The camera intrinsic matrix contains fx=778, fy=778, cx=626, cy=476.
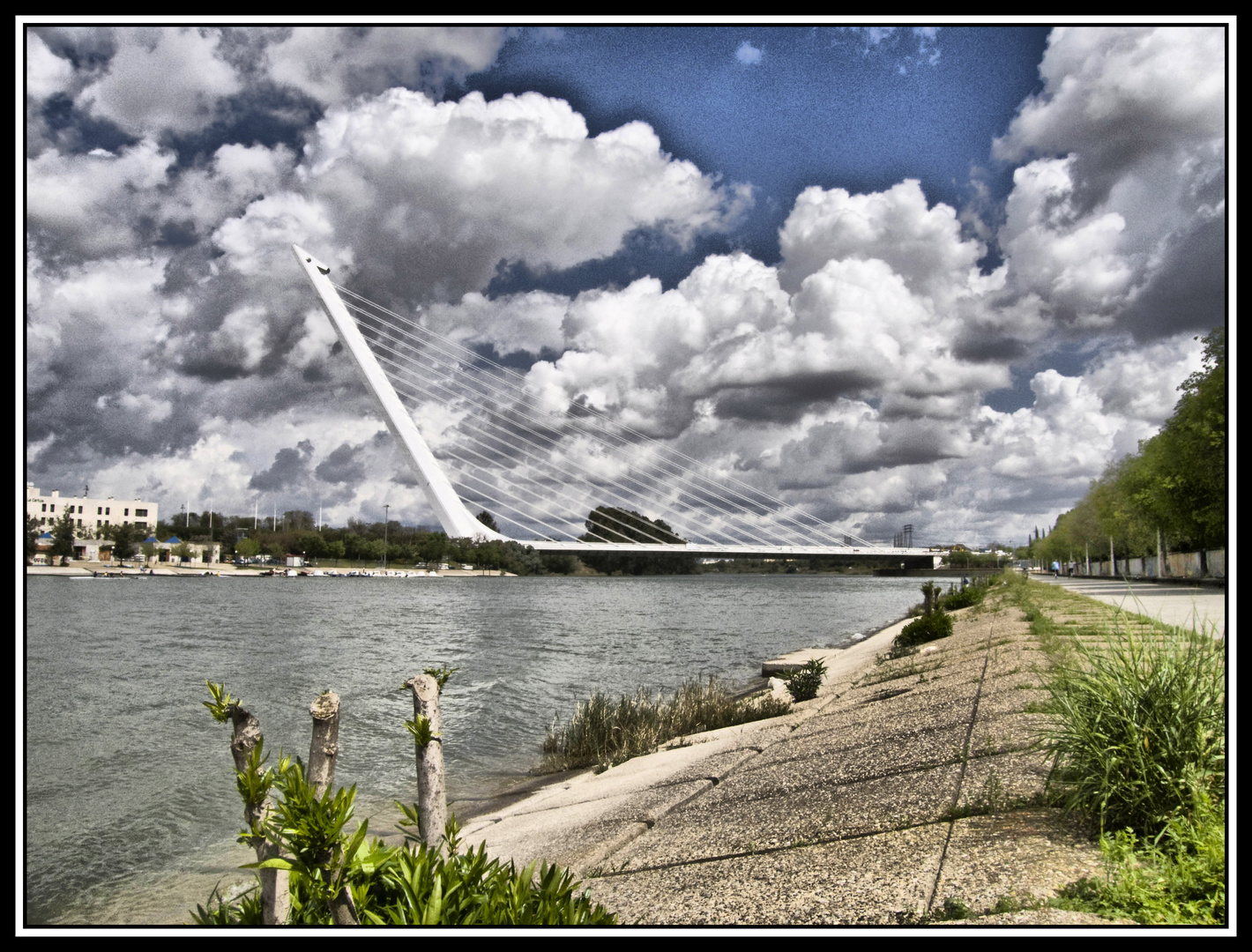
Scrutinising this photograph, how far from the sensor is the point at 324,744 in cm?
290

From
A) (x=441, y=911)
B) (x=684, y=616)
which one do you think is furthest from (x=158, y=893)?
(x=684, y=616)

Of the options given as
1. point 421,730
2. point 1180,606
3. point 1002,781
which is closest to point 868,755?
point 1002,781

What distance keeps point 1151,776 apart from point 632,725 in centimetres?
894

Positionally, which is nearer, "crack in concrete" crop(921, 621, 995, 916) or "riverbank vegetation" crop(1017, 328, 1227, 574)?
"crack in concrete" crop(921, 621, 995, 916)

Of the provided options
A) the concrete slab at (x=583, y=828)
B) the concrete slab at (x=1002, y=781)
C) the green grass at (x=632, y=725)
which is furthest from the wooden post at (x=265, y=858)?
the green grass at (x=632, y=725)

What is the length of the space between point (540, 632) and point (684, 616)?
14147mm

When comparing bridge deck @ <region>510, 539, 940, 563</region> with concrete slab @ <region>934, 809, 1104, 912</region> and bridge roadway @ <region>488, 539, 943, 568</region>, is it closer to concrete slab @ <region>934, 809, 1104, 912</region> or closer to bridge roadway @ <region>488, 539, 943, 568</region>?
bridge roadway @ <region>488, 539, 943, 568</region>

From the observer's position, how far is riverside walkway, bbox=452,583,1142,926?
382 cm

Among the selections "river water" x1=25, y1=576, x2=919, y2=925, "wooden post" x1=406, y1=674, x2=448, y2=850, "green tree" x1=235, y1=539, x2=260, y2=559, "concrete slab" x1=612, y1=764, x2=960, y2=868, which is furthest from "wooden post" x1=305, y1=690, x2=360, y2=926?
"green tree" x1=235, y1=539, x2=260, y2=559

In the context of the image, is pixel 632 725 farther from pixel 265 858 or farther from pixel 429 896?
Result: pixel 265 858

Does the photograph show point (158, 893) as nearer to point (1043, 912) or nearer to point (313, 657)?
point (1043, 912)

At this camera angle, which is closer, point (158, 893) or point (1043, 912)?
point (1043, 912)
